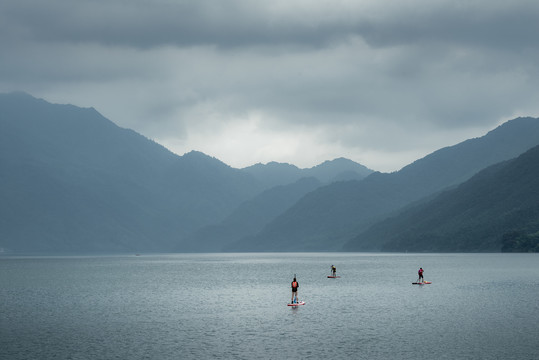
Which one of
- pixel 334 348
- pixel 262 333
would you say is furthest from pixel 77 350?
pixel 334 348

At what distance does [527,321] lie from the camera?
67.9 metres

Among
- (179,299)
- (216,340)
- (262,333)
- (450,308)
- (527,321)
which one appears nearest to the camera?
(216,340)

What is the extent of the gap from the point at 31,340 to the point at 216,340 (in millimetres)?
17711

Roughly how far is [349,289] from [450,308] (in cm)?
4004

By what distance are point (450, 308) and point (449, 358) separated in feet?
124

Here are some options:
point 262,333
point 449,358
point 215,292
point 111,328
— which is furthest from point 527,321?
point 215,292

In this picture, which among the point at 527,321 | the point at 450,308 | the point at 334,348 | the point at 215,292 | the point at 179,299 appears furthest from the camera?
the point at 215,292

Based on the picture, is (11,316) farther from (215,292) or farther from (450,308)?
(450,308)

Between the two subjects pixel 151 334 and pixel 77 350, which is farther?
pixel 151 334

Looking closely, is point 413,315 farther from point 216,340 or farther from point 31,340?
point 31,340

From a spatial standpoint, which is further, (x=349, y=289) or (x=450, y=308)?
(x=349, y=289)

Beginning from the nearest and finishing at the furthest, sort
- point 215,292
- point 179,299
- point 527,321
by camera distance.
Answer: point 527,321 → point 179,299 → point 215,292

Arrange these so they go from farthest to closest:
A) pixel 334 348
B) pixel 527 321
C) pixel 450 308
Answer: pixel 450 308
pixel 527 321
pixel 334 348

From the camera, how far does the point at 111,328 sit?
225 feet
